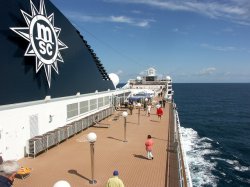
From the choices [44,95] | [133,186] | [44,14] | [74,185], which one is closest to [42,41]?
[44,14]

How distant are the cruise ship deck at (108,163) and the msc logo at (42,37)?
5144mm

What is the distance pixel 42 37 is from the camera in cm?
1552

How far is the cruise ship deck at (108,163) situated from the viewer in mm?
10312

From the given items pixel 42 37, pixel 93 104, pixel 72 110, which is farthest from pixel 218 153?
pixel 42 37

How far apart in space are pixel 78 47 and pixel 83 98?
4.45 metres

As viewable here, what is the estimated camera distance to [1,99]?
40.8 ft

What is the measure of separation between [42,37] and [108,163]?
8.58 m

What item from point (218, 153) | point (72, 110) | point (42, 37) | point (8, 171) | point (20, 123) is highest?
point (42, 37)

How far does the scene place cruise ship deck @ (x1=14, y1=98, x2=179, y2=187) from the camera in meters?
10.3

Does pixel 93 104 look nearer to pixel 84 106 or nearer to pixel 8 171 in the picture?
pixel 84 106

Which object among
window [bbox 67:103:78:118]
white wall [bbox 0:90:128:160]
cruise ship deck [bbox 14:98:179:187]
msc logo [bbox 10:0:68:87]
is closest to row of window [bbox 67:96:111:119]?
window [bbox 67:103:78:118]

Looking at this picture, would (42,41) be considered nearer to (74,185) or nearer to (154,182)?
(74,185)

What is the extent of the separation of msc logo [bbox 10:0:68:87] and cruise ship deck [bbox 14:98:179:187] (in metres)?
5.14

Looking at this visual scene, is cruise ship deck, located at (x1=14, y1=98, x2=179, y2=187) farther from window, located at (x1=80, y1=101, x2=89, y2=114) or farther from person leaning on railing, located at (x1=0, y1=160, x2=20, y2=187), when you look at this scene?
person leaning on railing, located at (x1=0, y1=160, x2=20, y2=187)
